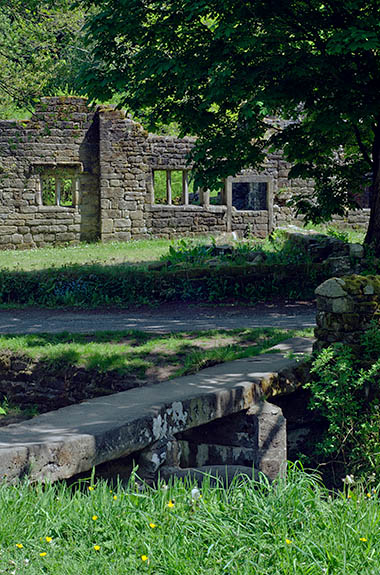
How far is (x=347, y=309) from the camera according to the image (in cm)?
729

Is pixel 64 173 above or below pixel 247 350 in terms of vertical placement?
above

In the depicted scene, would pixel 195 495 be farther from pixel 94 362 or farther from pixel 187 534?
pixel 94 362

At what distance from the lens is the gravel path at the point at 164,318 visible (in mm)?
10500

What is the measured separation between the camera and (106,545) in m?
3.58

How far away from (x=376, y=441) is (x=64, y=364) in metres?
3.85

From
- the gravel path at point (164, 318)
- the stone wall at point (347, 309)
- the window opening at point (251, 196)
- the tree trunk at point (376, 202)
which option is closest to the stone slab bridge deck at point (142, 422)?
the stone wall at point (347, 309)

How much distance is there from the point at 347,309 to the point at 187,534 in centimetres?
410

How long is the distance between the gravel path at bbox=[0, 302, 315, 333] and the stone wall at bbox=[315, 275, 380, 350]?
296cm

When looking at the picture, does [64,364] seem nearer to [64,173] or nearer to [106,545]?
[106,545]

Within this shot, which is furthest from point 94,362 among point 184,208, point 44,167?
point 184,208

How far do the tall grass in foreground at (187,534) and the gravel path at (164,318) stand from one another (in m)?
6.14

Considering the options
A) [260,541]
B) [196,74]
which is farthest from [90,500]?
[196,74]

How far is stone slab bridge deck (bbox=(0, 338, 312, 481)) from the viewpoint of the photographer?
4.71m

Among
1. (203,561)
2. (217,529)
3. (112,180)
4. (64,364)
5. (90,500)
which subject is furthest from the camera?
(112,180)
